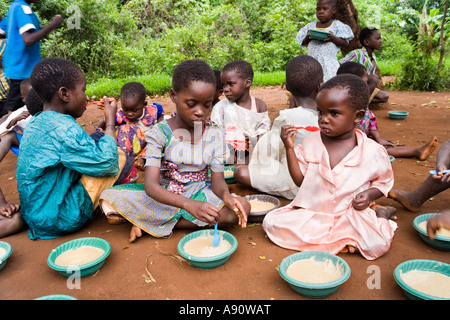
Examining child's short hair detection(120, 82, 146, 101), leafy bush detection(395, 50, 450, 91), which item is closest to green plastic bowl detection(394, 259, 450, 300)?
child's short hair detection(120, 82, 146, 101)

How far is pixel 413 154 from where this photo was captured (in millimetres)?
3375

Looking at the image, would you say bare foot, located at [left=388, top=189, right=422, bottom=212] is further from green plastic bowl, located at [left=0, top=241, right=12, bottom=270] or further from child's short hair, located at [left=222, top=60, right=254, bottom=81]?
green plastic bowl, located at [left=0, top=241, right=12, bottom=270]

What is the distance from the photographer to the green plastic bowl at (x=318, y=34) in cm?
411

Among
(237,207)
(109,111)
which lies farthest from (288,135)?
(109,111)

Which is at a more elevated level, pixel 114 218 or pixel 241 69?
pixel 241 69

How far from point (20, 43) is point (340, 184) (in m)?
3.38

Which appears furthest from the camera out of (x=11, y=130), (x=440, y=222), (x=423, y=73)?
(x=423, y=73)

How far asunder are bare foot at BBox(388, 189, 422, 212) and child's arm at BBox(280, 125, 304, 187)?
78cm

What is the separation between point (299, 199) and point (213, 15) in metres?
10.6

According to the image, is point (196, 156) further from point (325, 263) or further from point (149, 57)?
point (149, 57)

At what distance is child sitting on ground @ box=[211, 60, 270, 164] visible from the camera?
11.5 ft

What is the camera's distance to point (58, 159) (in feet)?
6.98

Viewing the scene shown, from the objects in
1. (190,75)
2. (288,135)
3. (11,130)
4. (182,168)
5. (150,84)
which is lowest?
(150,84)

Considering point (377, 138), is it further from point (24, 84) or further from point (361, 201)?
point (24, 84)
